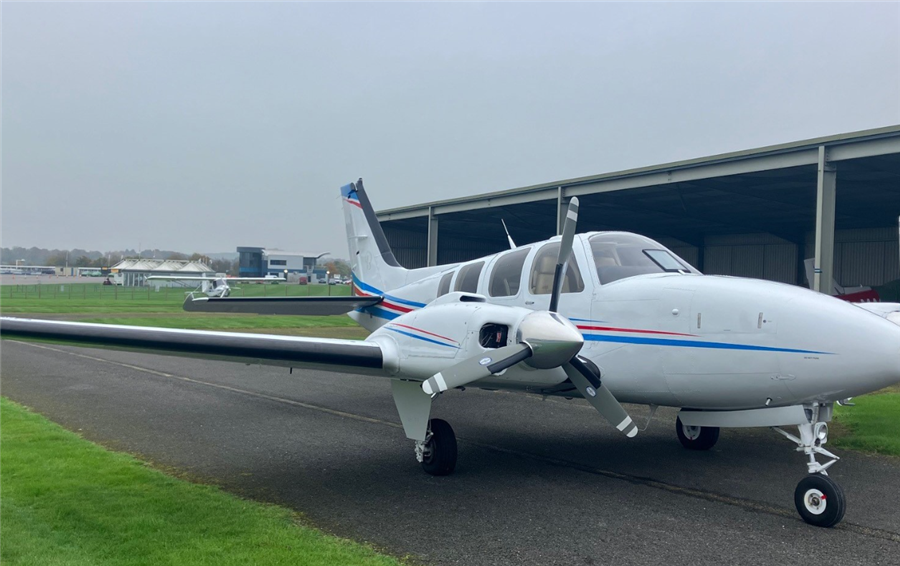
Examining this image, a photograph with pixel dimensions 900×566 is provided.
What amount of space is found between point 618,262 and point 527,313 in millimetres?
1564

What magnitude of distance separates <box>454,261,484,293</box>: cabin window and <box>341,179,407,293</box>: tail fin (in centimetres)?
454

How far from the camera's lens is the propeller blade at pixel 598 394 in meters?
6.39

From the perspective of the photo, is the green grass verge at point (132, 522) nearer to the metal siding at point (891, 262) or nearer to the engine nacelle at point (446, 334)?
the engine nacelle at point (446, 334)

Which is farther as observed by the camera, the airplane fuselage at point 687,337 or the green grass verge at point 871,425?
Result: the green grass verge at point 871,425

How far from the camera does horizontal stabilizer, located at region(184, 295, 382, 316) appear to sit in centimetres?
1138

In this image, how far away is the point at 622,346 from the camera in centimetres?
666

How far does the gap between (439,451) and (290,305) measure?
5.75m

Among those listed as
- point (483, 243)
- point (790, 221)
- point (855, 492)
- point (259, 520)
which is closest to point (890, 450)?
point (855, 492)

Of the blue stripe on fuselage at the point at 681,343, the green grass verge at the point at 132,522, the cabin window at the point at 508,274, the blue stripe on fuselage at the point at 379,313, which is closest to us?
the green grass verge at the point at 132,522

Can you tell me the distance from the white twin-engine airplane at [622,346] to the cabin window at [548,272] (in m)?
0.01

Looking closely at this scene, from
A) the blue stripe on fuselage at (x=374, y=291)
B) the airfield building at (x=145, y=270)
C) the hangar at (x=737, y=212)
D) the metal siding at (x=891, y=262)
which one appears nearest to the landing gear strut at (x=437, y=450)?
the blue stripe on fuselage at (x=374, y=291)

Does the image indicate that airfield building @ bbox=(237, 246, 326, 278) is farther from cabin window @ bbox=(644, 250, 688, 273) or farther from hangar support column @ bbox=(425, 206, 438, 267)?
cabin window @ bbox=(644, 250, 688, 273)

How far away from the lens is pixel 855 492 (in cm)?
654

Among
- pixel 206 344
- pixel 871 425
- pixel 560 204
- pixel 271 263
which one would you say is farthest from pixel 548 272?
pixel 271 263
